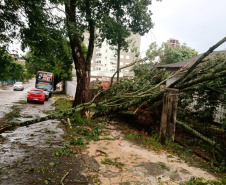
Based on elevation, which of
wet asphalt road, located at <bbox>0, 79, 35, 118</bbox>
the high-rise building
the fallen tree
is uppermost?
the high-rise building

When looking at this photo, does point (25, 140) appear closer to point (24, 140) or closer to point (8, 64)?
point (24, 140)

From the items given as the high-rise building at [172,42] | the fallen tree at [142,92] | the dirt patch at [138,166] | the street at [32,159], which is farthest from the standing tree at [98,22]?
the high-rise building at [172,42]

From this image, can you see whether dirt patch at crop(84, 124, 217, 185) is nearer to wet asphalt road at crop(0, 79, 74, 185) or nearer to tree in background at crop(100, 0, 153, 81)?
wet asphalt road at crop(0, 79, 74, 185)

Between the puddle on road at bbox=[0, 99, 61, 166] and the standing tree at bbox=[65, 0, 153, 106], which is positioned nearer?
the puddle on road at bbox=[0, 99, 61, 166]

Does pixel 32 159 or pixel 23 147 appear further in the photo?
pixel 23 147

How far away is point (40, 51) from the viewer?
6.91 meters

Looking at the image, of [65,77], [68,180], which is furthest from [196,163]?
[65,77]

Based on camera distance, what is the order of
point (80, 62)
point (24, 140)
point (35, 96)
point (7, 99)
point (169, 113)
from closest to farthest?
point (169, 113) → point (24, 140) → point (80, 62) → point (35, 96) → point (7, 99)

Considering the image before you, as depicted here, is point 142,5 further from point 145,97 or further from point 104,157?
point 104,157

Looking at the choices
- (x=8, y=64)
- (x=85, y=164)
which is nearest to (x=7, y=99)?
(x=8, y=64)

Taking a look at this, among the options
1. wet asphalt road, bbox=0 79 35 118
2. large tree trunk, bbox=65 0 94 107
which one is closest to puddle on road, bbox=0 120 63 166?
large tree trunk, bbox=65 0 94 107

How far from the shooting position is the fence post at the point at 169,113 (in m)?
6.20

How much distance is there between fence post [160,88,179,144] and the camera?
20.3 feet

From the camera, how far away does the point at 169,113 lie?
20.5 ft
